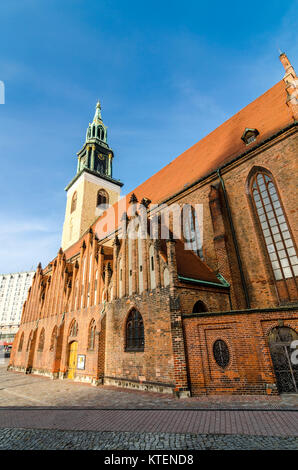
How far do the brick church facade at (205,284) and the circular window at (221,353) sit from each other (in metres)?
0.03

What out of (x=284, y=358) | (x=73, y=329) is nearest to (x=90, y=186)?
(x=73, y=329)

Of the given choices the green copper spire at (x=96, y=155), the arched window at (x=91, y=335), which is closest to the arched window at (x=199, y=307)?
the arched window at (x=91, y=335)

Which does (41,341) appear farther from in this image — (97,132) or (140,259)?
(97,132)

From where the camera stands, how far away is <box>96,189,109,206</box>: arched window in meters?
34.9

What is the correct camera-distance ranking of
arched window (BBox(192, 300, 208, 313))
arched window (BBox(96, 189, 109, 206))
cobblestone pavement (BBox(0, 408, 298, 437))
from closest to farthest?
1. cobblestone pavement (BBox(0, 408, 298, 437))
2. arched window (BBox(192, 300, 208, 313))
3. arched window (BBox(96, 189, 109, 206))

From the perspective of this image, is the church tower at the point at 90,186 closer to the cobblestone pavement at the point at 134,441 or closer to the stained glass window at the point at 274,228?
the stained glass window at the point at 274,228

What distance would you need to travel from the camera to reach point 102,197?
3547 cm

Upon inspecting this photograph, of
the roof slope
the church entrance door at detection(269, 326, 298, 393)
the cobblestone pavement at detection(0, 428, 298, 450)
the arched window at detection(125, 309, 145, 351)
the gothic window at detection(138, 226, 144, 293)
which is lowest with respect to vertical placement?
the cobblestone pavement at detection(0, 428, 298, 450)

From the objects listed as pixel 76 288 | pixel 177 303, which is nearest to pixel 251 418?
pixel 177 303

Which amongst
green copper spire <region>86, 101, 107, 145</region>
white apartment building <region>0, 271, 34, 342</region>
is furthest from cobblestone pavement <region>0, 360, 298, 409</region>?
white apartment building <region>0, 271, 34, 342</region>

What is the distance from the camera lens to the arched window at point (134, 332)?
431 inches

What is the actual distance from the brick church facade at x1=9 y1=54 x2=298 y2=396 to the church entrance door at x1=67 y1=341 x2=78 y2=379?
0.46 feet

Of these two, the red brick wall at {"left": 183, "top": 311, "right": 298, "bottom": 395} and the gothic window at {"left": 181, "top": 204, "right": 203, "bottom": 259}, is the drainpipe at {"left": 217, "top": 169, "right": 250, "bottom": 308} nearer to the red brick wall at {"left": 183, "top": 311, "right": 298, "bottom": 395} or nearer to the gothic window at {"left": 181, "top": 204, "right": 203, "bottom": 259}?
the gothic window at {"left": 181, "top": 204, "right": 203, "bottom": 259}

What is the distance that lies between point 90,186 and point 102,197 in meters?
2.38
